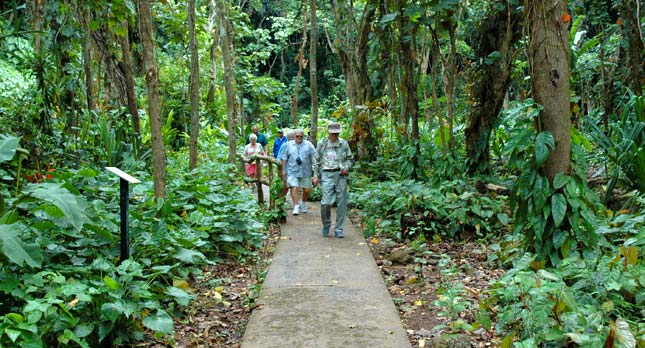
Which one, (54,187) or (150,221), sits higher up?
(54,187)

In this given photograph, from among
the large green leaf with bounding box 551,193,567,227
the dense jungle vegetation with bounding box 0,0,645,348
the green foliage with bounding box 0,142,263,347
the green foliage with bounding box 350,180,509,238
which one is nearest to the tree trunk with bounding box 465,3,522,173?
the dense jungle vegetation with bounding box 0,0,645,348

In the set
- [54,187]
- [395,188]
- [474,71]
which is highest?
[474,71]

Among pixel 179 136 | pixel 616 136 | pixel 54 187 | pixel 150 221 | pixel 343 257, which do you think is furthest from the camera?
pixel 179 136

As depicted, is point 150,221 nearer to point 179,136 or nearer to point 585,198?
point 585,198

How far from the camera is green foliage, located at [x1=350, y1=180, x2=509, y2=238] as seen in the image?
7.46 meters

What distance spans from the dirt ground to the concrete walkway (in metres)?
0.15

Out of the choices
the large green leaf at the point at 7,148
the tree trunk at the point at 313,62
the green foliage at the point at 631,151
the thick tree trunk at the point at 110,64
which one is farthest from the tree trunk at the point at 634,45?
the thick tree trunk at the point at 110,64

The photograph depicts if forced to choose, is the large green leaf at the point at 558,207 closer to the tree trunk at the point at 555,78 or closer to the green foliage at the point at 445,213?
the tree trunk at the point at 555,78

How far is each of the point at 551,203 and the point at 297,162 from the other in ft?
18.8

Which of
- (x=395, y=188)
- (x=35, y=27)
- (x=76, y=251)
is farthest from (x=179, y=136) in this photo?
(x=76, y=251)

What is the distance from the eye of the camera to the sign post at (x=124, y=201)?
4195 mm

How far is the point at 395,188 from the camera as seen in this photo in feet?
30.8

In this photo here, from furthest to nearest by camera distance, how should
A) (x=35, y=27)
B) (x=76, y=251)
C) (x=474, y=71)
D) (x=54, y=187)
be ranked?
(x=474, y=71), (x=35, y=27), (x=76, y=251), (x=54, y=187)

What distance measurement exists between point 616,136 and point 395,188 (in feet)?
10.8
